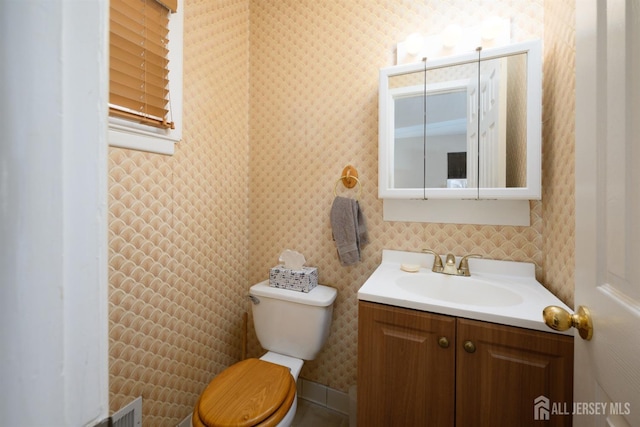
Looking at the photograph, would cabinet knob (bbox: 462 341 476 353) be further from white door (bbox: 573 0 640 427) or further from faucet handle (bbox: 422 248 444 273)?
faucet handle (bbox: 422 248 444 273)

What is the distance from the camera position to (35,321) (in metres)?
0.23

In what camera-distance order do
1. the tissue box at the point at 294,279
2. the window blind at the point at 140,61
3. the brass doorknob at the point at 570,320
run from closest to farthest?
1. the brass doorknob at the point at 570,320
2. the window blind at the point at 140,61
3. the tissue box at the point at 294,279

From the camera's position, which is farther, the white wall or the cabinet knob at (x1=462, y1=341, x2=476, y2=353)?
the cabinet knob at (x1=462, y1=341, x2=476, y2=353)

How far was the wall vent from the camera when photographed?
1.06m

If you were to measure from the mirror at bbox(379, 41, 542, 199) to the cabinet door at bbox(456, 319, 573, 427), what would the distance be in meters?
0.58

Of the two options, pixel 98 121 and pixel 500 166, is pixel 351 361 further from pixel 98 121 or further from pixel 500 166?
pixel 98 121

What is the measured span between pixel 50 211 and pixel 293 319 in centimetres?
130

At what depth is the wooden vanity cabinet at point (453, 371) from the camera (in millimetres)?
808

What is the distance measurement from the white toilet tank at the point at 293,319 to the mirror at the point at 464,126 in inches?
25.7

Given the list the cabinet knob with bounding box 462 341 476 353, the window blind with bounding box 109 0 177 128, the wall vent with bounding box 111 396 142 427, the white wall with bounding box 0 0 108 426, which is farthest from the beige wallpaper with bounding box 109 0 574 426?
the white wall with bounding box 0 0 108 426

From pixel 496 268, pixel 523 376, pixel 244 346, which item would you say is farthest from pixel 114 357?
pixel 496 268

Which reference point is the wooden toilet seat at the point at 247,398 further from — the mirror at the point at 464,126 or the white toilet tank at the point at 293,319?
the mirror at the point at 464,126

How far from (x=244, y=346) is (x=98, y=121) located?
1.70m

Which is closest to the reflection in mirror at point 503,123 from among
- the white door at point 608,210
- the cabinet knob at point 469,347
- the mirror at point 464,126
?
the mirror at point 464,126
